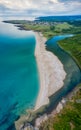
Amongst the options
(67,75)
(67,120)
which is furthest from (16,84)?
(67,120)

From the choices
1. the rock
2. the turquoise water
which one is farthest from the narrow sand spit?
the rock

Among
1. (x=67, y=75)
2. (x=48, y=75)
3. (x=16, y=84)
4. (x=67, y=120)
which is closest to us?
(x=67, y=120)

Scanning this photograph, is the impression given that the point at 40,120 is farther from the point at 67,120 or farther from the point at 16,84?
the point at 16,84

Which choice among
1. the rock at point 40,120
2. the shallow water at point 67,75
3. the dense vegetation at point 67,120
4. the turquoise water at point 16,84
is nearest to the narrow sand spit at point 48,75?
the shallow water at point 67,75

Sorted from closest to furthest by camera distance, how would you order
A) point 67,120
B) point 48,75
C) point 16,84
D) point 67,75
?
point 67,120, point 16,84, point 48,75, point 67,75

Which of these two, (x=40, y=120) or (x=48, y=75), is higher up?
(x=40, y=120)

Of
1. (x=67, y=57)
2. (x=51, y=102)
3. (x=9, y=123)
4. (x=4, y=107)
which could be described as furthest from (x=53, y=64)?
(x=9, y=123)

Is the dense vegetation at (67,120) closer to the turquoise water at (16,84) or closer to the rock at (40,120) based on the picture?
the rock at (40,120)
